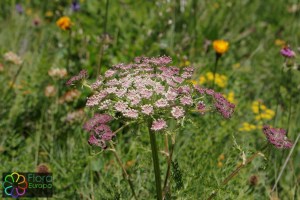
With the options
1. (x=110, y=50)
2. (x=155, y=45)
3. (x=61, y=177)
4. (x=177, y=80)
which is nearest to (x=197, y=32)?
(x=155, y=45)

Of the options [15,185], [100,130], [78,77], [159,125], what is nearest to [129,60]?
[15,185]

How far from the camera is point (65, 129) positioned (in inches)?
105

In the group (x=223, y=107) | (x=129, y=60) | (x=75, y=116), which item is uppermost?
(x=129, y=60)

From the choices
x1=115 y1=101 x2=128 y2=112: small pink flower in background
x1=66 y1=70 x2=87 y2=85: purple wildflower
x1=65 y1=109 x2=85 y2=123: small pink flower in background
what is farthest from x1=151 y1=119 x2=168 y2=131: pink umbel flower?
x1=65 y1=109 x2=85 y2=123: small pink flower in background

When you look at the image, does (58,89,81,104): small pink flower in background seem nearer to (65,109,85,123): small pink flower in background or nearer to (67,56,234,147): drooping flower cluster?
(65,109,85,123): small pink flower in background

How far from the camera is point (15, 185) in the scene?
215 cm

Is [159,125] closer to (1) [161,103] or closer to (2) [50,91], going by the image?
(1) [161,103]

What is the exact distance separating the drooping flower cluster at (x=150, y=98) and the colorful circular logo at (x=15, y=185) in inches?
31.3

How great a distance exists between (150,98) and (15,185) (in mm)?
1025

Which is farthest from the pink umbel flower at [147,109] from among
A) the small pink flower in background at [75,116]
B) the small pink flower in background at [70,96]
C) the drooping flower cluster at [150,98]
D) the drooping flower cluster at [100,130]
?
the small pink flower in background at [70,96]

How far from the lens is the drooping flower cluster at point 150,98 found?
1.41 metres

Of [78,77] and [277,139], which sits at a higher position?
[78,77]

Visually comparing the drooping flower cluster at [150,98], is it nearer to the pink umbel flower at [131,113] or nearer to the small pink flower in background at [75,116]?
the pink umbel flower at [131,113]

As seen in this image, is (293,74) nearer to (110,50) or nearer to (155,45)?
(155,45)
